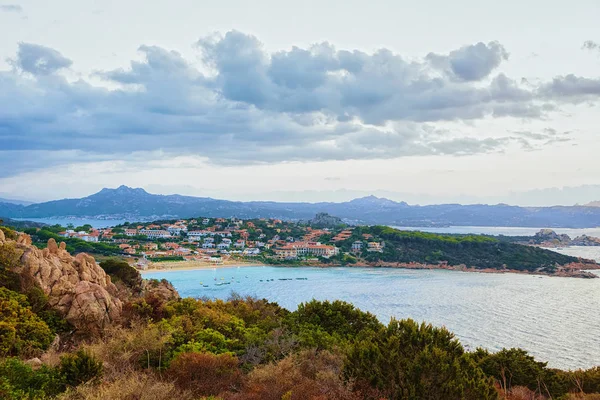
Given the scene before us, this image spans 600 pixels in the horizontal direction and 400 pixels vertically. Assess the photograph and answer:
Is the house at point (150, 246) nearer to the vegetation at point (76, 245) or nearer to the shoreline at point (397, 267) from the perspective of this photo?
the shoreline at point (397, 267)

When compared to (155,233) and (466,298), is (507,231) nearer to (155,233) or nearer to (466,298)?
(155,233)

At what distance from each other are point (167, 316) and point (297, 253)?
63.4 meters

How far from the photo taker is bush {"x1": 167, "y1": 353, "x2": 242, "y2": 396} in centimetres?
842

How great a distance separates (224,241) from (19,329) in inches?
2899

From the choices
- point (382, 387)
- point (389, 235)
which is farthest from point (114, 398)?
point (389, 235)

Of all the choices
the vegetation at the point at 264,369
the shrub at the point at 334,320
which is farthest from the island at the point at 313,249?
the vegetation at the point at 264,369

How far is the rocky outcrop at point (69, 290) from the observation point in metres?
12.1

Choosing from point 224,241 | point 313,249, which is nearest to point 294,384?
point 313,249

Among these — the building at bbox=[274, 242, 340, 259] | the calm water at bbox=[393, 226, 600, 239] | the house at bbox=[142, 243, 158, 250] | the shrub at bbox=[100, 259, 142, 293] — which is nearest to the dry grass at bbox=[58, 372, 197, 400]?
the shrub at bbox=[100, 259, 142, 293]

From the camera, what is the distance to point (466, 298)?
43.2 m

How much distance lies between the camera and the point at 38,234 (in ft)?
172

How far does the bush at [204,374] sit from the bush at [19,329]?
370 cm

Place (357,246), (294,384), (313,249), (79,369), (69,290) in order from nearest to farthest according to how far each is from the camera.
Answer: (294,384) → (79,369) → (69,290) → (313,249) → (357,246)

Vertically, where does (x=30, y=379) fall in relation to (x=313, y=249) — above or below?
above
